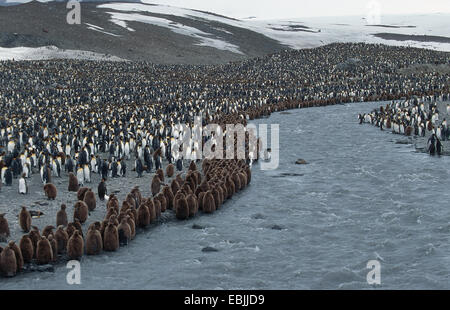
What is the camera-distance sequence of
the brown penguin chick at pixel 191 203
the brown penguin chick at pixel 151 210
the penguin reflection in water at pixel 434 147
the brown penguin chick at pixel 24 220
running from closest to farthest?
the brown penguin chick at pixel 24 220 → the brown penguin chick at pixel 151 210 → the brown penguin chick at pixel 191 203 → the penguin reflection in water at pixel 434 147

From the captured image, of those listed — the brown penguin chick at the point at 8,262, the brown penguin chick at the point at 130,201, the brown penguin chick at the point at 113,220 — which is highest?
the brown penguin chick at the point at 130,201

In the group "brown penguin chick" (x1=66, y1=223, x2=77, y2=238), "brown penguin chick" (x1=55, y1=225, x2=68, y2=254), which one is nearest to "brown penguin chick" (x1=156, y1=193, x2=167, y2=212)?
"brown penguin chick" (x1=66, y1=223, x2=77, y2=238)

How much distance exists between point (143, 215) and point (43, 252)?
322 centimetres

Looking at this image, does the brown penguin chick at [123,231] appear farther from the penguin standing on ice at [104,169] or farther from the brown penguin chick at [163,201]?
the penguin standing on ice at [104,169]

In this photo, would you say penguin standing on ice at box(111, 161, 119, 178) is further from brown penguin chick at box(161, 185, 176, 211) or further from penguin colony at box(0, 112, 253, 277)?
brown penguin chick at box(161, 185, 176, 211)

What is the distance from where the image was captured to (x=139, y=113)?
113 ft

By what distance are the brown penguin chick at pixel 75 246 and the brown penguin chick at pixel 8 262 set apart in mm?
1251

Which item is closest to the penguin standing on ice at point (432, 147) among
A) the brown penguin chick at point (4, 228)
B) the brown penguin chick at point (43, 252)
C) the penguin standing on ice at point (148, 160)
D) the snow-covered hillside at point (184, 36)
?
the penguin standing on ice at point (148, 160)

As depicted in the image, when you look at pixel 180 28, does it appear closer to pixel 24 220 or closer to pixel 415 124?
pixel 415 124

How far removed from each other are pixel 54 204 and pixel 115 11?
103m

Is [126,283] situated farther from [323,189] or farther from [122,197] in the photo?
[323,189]

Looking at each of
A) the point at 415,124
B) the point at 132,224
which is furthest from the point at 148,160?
the point at 415,124

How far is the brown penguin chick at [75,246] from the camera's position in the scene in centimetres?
1241

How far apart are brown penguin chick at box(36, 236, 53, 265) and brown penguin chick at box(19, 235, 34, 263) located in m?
0.17
